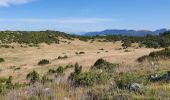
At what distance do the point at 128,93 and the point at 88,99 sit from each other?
91 centimetres

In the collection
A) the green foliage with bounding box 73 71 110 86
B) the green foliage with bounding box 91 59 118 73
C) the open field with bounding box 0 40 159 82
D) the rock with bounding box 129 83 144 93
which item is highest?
the rock with bounding box 129 83 144 93

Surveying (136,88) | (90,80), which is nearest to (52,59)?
(90,80)

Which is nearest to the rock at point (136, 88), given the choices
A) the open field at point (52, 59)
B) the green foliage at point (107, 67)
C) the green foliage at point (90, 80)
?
the green foliage at point (90, 80)

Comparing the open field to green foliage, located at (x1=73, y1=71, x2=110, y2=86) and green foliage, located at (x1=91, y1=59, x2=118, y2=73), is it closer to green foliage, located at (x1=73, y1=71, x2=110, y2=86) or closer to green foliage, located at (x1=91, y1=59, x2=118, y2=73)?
green foliage, located at (x1=91, y1=59, x2=118, y2=73)

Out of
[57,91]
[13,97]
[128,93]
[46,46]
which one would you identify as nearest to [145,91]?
[128,93]

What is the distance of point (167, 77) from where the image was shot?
11.1m

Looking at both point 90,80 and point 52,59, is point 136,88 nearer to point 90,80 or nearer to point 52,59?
point 90,80

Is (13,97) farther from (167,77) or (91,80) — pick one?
(167,77)

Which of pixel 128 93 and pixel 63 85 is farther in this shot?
pixel 63 85

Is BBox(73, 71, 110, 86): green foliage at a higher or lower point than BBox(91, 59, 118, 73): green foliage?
higher

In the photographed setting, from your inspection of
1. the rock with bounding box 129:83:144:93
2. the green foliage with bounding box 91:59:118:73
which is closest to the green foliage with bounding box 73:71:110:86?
the rock with bounding box 129:83:144:93

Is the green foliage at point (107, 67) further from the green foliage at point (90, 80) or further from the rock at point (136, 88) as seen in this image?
the rock at point (136, 88)

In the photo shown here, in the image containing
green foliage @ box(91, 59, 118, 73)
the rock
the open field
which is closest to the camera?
the rock

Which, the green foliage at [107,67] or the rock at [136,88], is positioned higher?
the rock at [136,88]
